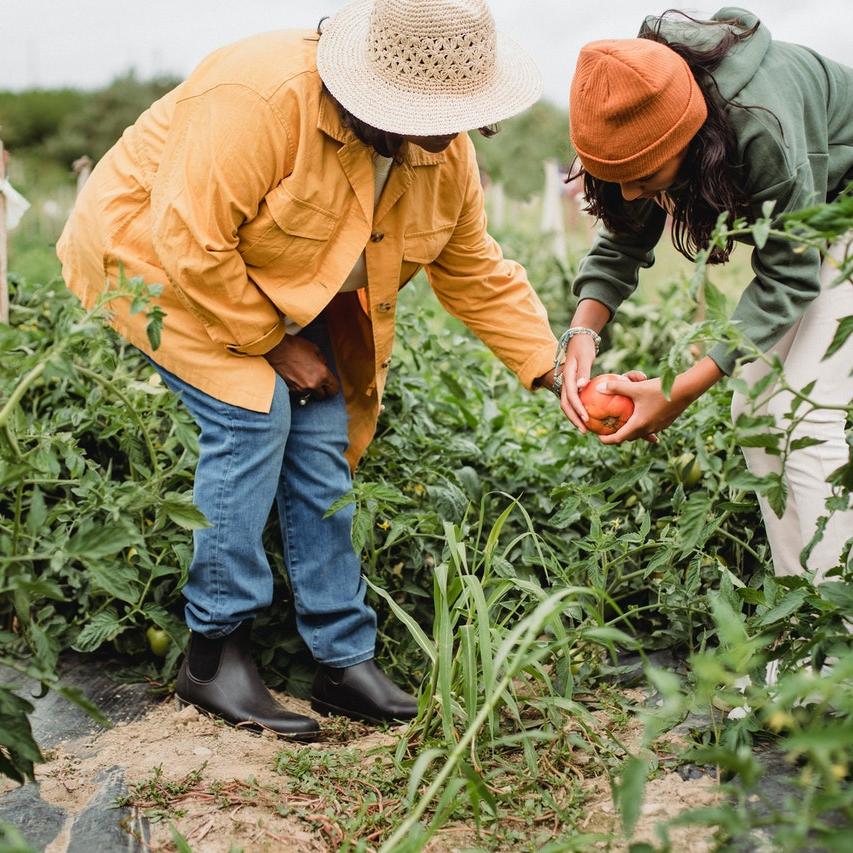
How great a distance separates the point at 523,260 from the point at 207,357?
5046mm

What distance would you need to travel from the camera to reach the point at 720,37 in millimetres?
2070

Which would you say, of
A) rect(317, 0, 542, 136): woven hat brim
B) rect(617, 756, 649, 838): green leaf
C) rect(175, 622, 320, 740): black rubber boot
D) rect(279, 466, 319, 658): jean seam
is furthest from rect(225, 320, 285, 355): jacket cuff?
rect(617, 756, 649, 838): green leaf

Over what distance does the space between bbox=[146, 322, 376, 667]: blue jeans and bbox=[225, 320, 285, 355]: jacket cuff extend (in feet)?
0.26

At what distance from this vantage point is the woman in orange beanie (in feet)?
6.49

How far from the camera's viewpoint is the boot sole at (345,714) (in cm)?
A: 246

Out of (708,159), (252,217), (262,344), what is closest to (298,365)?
(262,344)

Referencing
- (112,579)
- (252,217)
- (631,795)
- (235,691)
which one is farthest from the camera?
(235,691)

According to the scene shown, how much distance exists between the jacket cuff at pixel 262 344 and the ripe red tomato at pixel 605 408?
0.70 meters

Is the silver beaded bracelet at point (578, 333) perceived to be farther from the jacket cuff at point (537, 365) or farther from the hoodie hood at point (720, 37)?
the hoodie hood at point (720, 37)

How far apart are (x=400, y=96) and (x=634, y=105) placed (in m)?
0.46

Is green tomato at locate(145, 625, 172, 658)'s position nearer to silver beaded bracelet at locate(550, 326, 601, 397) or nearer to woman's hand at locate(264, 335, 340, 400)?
woman's hand at locate(264, 335, 340, 400)

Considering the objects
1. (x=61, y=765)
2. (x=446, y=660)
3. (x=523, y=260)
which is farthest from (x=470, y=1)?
(x=523, y=260)

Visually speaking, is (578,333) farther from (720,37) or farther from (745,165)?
(720,37)

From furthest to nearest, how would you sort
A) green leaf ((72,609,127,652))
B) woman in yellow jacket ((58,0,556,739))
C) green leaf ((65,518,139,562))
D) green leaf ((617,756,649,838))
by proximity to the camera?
1. green leaf ((72,609,127,652))
2. woman in yellow jacket ((58,0,556,739))
3. green leaf ((65,518,139,562))
4. green leaf ((617,756,649,838))
